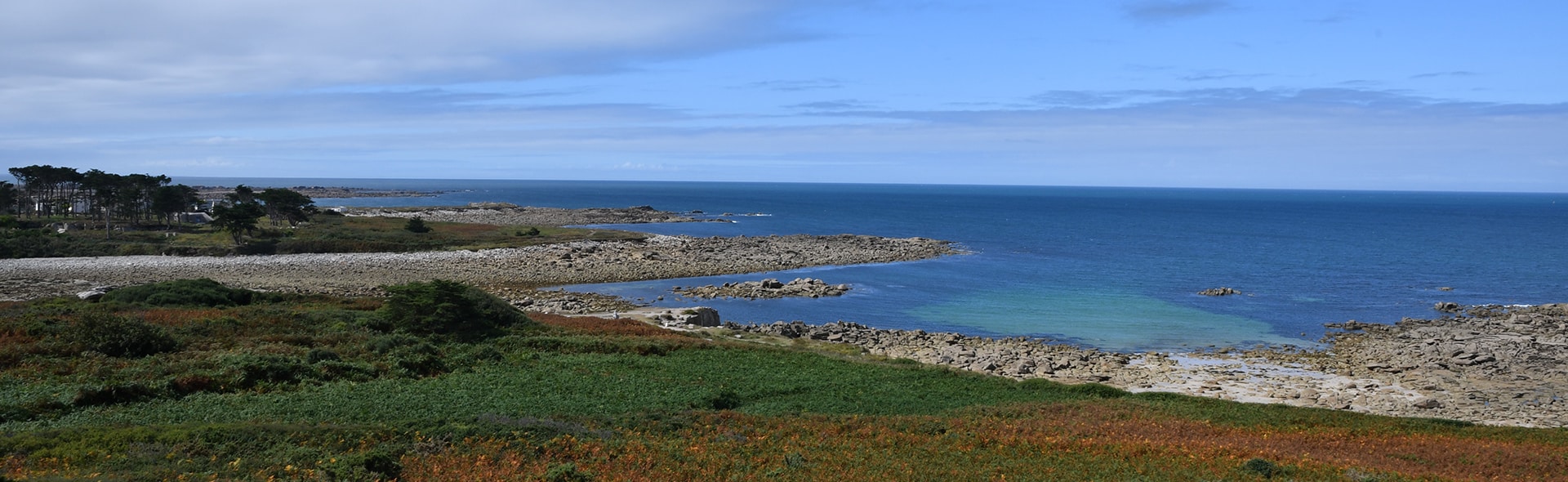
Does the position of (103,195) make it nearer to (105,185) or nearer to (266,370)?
(105,185)

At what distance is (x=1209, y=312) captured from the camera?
53156 mm

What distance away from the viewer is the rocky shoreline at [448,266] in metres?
58.5

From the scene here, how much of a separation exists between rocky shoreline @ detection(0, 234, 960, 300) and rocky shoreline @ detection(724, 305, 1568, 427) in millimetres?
27162

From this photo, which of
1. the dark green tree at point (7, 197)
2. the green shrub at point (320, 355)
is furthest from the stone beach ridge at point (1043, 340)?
the dark green tree at point (7, 197)

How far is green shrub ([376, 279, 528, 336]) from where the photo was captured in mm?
33219

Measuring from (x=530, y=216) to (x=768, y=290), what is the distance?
96088 millimetres

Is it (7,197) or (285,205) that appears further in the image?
(7,197)

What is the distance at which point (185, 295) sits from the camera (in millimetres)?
40438

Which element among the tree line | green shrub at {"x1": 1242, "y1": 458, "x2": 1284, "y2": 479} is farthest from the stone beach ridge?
green shrub at {"x1": 1242, "y1": 458, "x2": 1284, "y2": 479}

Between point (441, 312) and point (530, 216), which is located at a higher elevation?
point (441, 312)

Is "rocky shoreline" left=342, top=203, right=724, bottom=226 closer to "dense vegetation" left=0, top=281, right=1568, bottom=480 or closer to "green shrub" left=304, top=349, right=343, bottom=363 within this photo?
"dense vegetation" left=0, top=281, right=1568, bottom=480

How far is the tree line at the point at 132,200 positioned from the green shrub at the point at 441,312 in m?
53.0

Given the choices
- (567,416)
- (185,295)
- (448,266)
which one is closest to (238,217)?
(448,266)

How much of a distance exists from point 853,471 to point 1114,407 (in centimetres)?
1164
